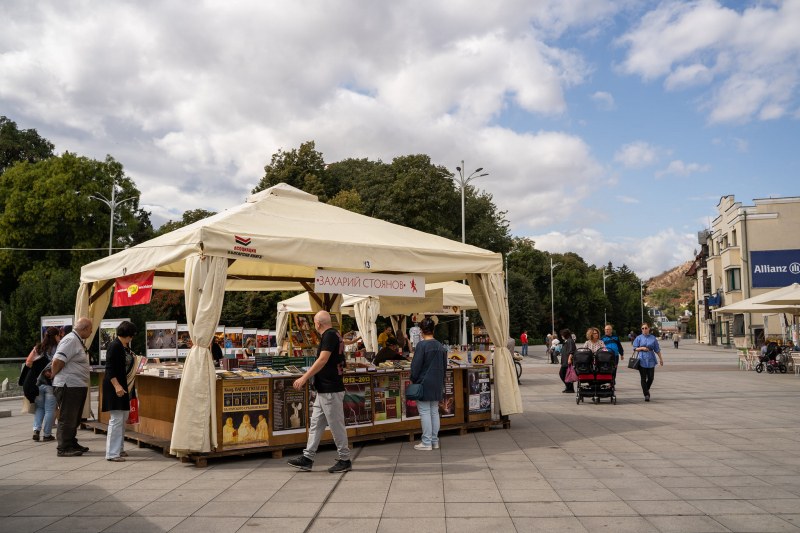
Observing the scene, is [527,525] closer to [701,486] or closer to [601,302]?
[701,486]

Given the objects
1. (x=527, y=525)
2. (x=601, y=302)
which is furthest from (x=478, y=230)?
(x=527, y=525)

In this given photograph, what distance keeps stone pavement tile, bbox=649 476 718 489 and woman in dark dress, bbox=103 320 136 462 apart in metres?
6.62

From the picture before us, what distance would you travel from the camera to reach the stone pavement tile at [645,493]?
21.4 ft

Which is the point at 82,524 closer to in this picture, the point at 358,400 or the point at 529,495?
the point at 529,495

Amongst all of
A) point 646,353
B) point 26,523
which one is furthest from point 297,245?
point 646,353

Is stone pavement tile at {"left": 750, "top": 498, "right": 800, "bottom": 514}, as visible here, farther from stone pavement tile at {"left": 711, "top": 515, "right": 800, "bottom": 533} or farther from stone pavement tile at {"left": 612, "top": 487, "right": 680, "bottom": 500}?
stone pavement tile at {"left": 612, "top": 487, "right": 680, "bottom": 500}

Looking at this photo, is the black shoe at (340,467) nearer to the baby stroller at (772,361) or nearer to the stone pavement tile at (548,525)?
the stone pavement tile at (548,525)

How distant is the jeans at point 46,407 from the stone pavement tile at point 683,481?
352 inches

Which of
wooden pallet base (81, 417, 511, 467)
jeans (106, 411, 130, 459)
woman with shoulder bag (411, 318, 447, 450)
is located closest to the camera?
wooden pallet base (81, 417, 511, 467)

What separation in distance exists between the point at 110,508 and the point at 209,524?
4.16 ft

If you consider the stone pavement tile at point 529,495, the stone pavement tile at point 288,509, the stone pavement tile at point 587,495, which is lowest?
the stone pavement tile at point 288,509

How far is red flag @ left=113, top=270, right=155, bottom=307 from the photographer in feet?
33.0

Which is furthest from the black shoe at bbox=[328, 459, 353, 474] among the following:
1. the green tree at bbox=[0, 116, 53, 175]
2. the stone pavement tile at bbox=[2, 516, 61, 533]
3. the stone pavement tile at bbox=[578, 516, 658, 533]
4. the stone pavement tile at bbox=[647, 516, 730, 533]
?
the green tree at bbox=[0, 116, 53, 175]

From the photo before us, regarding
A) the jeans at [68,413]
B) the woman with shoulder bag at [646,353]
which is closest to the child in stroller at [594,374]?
the woman with shoulder bag at [646,353]
